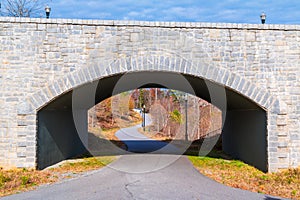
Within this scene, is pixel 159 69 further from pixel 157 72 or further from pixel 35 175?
pixel 35 175

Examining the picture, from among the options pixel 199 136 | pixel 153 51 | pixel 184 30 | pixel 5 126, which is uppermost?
pixel 184 30

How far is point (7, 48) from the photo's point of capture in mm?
9922

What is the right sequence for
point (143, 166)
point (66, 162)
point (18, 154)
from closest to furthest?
point (18, 154) < point (143, 166) < point (66, 162)

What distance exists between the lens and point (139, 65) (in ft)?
33.2

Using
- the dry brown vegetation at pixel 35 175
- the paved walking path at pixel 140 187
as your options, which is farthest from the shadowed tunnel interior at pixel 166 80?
the paved walking path at pixel 140 187

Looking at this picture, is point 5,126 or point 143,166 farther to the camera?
point 143,166

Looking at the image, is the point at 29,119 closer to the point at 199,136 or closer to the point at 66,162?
the point at 66,162

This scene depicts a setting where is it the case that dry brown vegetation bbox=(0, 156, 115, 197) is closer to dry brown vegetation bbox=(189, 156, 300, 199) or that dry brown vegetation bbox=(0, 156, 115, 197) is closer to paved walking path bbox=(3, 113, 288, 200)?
paved walking path bbox=(3, 113, 288, 200)

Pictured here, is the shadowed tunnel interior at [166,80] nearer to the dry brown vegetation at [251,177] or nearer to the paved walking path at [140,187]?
the dry brown vegetation at [251,177]

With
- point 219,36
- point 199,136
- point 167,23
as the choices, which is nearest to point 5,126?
point 167,23

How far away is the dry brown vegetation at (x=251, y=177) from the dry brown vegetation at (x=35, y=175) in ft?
12.6

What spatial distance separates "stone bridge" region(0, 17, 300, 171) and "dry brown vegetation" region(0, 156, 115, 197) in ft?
1.46

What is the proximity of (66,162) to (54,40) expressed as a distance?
460 centimetres

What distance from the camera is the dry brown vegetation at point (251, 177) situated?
7.95 meters
